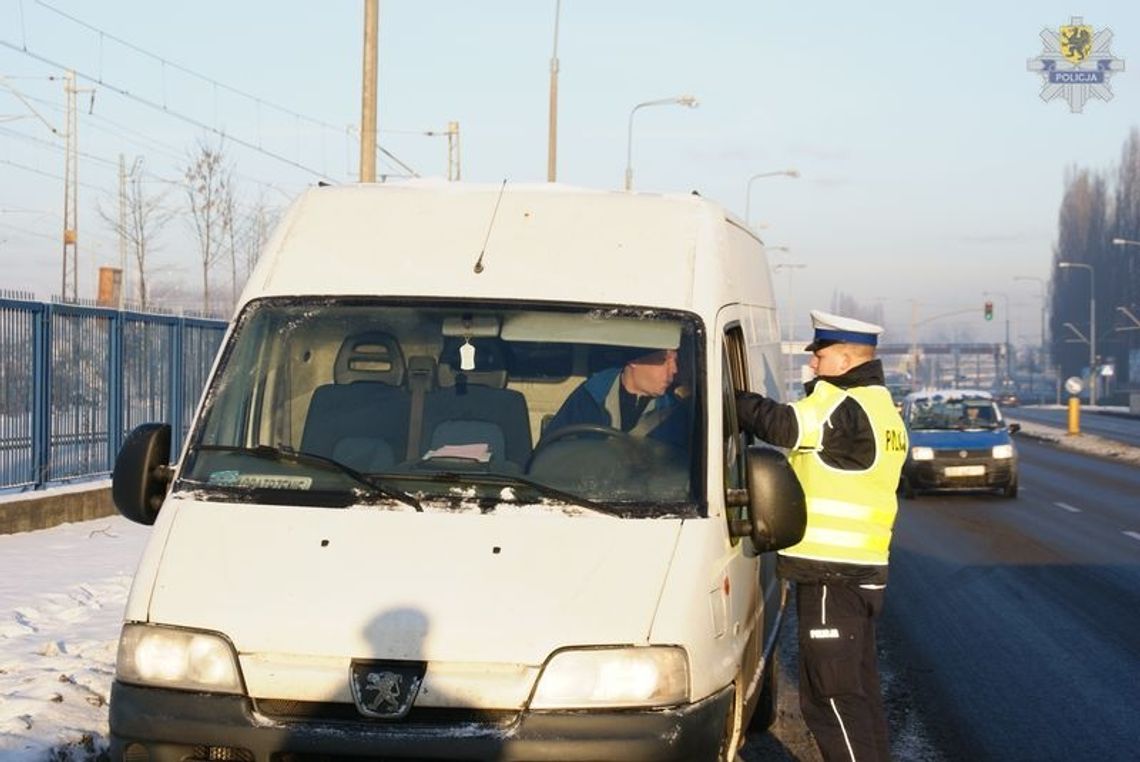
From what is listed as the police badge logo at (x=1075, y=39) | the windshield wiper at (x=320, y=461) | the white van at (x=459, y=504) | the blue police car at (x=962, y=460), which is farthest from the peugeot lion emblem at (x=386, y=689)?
the police badge logo at (x=1075, y=39)

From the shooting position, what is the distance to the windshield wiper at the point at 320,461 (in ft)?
17.4

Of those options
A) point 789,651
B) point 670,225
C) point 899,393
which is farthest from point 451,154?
point 670,225

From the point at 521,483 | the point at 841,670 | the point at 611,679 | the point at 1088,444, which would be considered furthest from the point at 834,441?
the point at 1088,444

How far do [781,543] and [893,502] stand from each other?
0.75m

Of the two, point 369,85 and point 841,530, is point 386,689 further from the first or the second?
point 369,85

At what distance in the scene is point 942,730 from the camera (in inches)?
313

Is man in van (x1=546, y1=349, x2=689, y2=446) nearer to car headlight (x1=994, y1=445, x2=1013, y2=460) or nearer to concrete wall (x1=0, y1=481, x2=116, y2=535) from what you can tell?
concrete wall (x1=0, y1=481, x2=116, y2=535)

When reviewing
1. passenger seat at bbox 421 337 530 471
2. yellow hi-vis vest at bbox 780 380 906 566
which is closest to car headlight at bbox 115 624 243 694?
passenger seat at bbox 421 337 530 471

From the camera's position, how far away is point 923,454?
23.8 meters

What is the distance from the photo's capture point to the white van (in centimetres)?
476

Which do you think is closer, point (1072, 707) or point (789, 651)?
point (1072, 707)

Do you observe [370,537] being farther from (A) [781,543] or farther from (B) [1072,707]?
(B) [1072,707]

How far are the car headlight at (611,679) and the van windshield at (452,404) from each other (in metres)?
0.66

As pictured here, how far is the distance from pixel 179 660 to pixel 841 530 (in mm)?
2364
